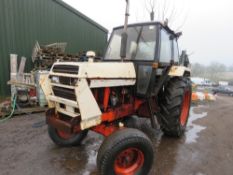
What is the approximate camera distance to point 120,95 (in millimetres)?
2857

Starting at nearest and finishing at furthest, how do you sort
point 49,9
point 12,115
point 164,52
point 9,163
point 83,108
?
point 83,108, point 9,163, point 164,52, point 12,115, point 49,9

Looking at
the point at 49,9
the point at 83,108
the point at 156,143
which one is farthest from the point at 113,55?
the point at 49,9

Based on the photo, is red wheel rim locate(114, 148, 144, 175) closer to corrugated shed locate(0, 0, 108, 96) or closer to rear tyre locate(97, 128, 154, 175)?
rear tyre locate(97, 128, 154, 175)

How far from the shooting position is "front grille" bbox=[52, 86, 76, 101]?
2289 millimetres

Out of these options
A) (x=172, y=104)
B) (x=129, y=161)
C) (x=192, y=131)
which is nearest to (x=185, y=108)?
(x=192, y=131)

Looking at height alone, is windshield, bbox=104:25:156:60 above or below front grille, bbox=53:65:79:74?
above

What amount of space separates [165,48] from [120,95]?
1.32m

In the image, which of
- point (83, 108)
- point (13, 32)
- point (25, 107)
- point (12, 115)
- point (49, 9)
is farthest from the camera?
point (49, 9)

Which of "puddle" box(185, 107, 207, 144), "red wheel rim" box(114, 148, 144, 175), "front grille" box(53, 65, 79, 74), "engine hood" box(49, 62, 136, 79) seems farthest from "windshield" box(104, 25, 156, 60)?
"puddle" box(185, 107, 207, 144)

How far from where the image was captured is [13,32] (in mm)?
6148

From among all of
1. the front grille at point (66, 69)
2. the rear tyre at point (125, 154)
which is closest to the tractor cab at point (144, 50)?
the rear tyre at point (125, 154)

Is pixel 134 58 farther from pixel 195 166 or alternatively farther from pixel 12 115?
pixel 12 115

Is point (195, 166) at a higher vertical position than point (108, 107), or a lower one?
lower

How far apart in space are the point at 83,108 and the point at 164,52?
1.94m
